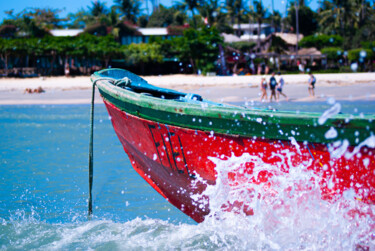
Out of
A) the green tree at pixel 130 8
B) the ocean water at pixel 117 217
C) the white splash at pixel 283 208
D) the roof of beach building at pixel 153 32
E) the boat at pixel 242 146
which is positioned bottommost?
the ocean water at pixel 117 217

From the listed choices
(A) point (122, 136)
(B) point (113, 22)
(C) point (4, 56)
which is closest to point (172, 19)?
(B) point (113, 22)

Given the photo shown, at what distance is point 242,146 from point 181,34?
149ft

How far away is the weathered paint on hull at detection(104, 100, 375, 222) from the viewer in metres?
3.19

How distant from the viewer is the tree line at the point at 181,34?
125 ft

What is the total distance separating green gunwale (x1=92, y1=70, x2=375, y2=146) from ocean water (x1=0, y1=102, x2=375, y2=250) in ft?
1.21

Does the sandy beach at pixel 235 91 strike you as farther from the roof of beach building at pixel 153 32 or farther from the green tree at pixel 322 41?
the green tree at pixel 322 41

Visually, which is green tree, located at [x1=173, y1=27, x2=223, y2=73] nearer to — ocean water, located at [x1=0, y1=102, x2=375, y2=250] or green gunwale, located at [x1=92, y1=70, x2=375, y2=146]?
ocean water, located at [x1=0, y1=102, x2=375, y2=250]

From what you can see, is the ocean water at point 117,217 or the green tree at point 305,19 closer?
the ocean water at point 117,217

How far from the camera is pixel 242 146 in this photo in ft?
11.7

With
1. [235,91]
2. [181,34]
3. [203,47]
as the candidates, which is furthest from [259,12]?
[235,91]

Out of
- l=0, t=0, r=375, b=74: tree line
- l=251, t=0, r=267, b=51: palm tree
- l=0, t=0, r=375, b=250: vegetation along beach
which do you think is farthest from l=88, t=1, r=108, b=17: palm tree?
l=0, t=0, r=375, b=250: vegetation along beach

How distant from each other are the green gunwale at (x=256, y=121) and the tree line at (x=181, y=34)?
110ft

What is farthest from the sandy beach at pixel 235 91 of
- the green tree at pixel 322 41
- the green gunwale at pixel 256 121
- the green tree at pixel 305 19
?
the green tree at pixel 305 19

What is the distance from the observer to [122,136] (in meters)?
5.54
